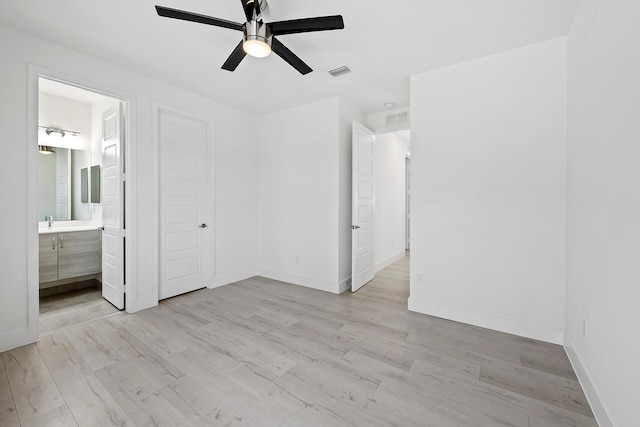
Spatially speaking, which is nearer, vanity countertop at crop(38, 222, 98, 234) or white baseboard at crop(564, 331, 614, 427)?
white baseboard at crop(564, 331, 614, 427)

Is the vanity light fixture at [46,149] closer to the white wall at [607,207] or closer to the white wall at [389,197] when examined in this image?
the white wall at [389,197]

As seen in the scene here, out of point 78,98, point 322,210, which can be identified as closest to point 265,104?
point 322,210

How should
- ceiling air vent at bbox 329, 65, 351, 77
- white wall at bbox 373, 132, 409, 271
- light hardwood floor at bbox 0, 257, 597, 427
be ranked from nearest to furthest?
light hardwood floor at bbox 0, 257, 597, 427 → ceiling air vent at bbox 329, 65, 351, 77 → white wall at bbox 373, 132, 409, 271

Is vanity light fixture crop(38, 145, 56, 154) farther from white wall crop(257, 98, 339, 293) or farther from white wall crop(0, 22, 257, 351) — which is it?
white wall crop(257, 98, 339, 293)

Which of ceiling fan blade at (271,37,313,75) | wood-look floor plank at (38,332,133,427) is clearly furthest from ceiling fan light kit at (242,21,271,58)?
wood-look floor plank at (38,332,133,427)

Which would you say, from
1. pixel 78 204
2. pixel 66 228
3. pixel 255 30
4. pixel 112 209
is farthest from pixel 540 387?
pixel 78 204

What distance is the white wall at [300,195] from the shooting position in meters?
3.97

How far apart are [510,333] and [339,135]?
3110mm

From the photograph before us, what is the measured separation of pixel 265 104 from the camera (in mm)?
4199

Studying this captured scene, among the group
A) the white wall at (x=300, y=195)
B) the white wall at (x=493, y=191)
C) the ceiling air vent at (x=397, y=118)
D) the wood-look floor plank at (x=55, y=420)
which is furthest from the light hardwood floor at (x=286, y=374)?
the ceiling air vent at (x=397, y=118)

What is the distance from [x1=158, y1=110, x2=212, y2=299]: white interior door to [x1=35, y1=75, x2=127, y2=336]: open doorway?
1.52 ft

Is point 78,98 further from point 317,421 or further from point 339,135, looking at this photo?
point 317,421

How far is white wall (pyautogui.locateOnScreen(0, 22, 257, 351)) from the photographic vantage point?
2363mm

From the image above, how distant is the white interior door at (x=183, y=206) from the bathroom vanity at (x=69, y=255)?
1372 mm
